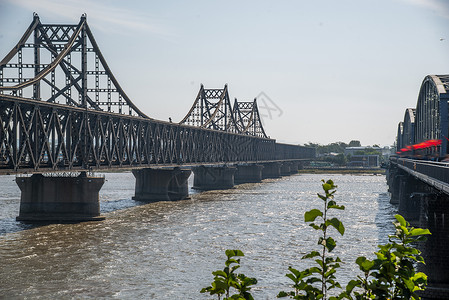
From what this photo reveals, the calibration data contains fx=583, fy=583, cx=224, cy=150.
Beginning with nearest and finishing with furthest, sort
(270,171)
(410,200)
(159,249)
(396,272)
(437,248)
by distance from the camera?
(396,272) < (437,248) < (159,249) < (410,200) < (270,171)

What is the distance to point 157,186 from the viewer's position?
317 feet

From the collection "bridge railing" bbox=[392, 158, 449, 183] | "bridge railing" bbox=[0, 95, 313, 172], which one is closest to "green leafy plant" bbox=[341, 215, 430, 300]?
"bridge railing" bbox=[392, 158, 449, 183]

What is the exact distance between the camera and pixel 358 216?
230ft

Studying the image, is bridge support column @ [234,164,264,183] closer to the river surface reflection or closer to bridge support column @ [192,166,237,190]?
bridge support column @ [192,166,237,190]

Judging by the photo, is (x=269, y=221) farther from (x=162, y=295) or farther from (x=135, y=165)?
(x=162, y=295)

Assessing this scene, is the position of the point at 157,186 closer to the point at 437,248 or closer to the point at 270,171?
the point at 437,248

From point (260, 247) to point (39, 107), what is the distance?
28.8 m

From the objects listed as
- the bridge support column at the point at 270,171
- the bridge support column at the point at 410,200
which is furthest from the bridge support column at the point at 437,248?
the bridge support column at the point at 270,171

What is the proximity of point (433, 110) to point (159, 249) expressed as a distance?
177 ft

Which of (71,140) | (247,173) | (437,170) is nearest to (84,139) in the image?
(71,140)

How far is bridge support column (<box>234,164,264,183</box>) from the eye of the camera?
547ft

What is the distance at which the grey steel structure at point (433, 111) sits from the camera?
66.6 m

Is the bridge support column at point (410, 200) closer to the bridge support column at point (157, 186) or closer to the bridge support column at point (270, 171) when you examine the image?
the bridge support column at point (157, 186)

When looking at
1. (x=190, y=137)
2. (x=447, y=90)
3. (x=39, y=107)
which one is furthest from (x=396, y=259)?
(x=190, y=137)
